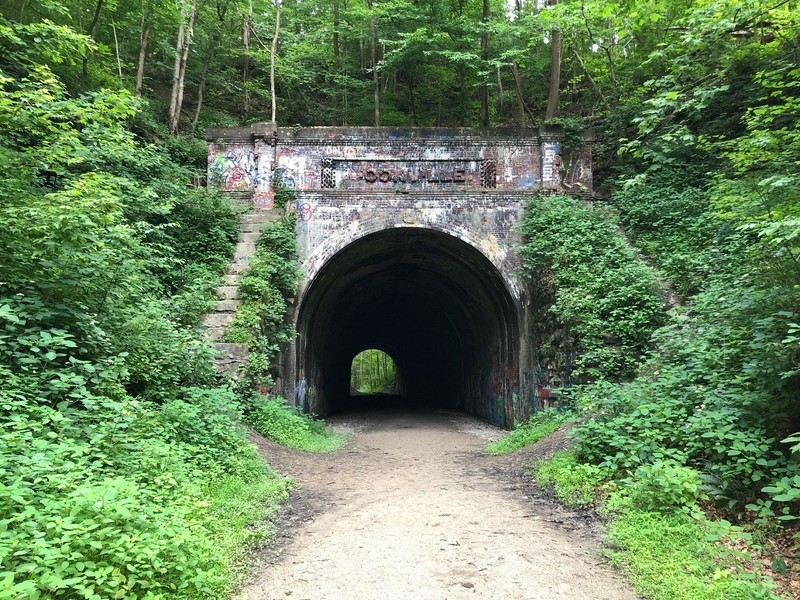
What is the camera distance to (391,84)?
64.8 feet

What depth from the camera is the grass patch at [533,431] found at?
333 inches

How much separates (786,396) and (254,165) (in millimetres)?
10687

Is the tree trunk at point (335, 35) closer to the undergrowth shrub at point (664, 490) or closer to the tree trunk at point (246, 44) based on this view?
the tree trunk at point (246, 44)

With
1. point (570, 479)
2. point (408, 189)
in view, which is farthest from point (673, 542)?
point (408, 189)

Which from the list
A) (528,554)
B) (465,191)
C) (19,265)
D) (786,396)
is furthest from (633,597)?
(465,191)

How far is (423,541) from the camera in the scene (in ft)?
13.6

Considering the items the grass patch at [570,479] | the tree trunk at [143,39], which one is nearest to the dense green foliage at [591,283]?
the grass patch at [570,479]

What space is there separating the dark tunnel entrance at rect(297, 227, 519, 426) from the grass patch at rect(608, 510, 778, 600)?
25.3 feet

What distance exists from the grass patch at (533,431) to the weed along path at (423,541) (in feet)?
4.34

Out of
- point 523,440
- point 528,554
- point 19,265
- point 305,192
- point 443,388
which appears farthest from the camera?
point 443,388

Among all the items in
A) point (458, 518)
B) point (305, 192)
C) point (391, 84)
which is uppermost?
point (391, 84)

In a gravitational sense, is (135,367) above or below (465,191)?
below

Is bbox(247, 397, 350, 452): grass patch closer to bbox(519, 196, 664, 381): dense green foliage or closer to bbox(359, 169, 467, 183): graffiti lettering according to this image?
bbox(519, 196, 664, 381): dense green foliage

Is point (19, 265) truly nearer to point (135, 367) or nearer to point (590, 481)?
point (135, 367)
